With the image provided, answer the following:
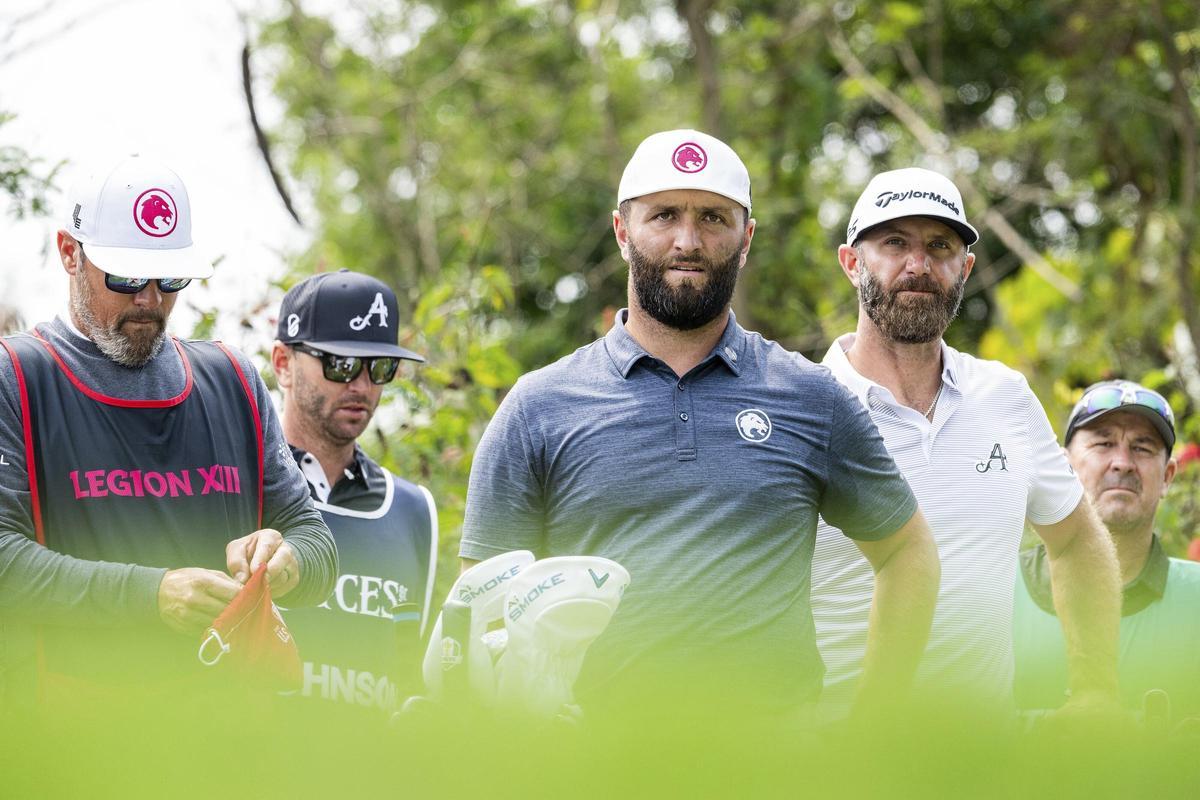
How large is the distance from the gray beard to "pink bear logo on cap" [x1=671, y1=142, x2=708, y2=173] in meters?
1.28

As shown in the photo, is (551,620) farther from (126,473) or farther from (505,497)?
(126,473)

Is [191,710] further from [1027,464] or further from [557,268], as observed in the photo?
[557,268]

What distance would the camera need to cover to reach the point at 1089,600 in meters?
4.34

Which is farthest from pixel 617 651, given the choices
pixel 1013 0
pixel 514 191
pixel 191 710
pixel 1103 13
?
pixel 1013 0

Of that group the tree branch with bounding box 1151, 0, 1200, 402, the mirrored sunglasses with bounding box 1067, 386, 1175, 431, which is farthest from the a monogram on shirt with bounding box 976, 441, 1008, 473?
the tree branch with bounding box 1151, 0, 1200, 402

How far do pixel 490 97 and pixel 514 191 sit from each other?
1.16 m

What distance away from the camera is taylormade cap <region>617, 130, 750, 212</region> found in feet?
11.8

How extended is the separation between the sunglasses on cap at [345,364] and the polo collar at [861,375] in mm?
1336

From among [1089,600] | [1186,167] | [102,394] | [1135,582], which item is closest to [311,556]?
[102,394]

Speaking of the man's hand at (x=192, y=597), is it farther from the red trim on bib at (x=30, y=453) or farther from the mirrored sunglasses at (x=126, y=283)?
the mirrored sunglasses at (x=126, y=283)

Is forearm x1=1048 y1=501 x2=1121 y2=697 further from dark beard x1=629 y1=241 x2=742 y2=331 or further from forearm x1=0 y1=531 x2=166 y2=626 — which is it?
forearm x1=0 y1=531 x2=166 y2=626

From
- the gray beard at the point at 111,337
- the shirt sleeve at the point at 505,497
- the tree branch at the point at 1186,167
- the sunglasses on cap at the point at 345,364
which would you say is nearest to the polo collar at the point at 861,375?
the shirt sleeve at the point at 505,497

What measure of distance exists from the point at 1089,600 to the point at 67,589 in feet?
9.24

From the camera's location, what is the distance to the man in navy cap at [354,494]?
4.19 m
